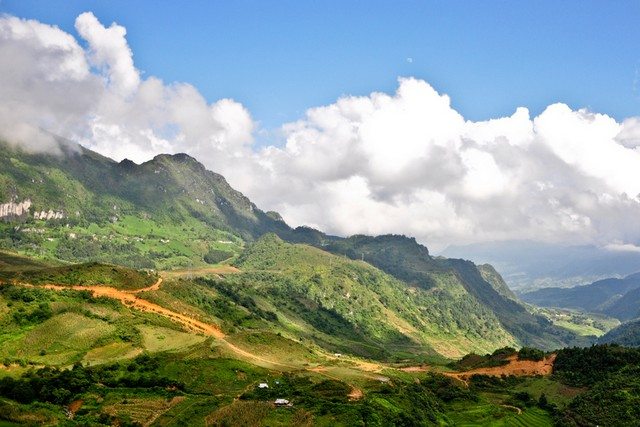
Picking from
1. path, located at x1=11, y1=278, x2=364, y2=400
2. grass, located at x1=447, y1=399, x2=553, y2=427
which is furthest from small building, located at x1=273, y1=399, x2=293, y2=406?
grass, located at x1=447, y1=399, x2=553, y2=427

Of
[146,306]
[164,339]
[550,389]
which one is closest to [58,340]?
[164,339]

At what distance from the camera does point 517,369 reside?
586ft

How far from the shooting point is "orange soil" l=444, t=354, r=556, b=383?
6909 inches

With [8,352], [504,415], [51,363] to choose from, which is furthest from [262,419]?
[504,415]

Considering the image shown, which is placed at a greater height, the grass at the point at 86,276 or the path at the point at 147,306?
the grass at the point at 86,276

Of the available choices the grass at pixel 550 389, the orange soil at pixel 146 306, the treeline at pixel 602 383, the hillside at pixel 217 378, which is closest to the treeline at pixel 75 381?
the hillside at pixel 217 378

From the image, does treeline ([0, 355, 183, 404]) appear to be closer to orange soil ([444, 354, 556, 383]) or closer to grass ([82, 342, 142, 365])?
grass ([82, 342, 142, 365])

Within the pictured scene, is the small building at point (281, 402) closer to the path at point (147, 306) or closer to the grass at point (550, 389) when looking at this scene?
the path at point (147, 306)

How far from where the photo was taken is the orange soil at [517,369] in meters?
176

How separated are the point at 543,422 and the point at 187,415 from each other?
92162 millimetres

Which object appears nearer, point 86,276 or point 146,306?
point 146,306

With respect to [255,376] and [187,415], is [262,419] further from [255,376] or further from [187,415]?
[255,376]

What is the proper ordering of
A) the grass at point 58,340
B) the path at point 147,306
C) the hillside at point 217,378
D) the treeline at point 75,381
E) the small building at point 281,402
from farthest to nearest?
the path at point 147,306 → the grass at point 58,340 → the small building at point 281,402 → the hillside at point 217,378 → the treeline at point 75,381

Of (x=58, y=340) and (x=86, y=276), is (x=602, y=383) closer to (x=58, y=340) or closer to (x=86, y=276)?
(x=58, y=340)
